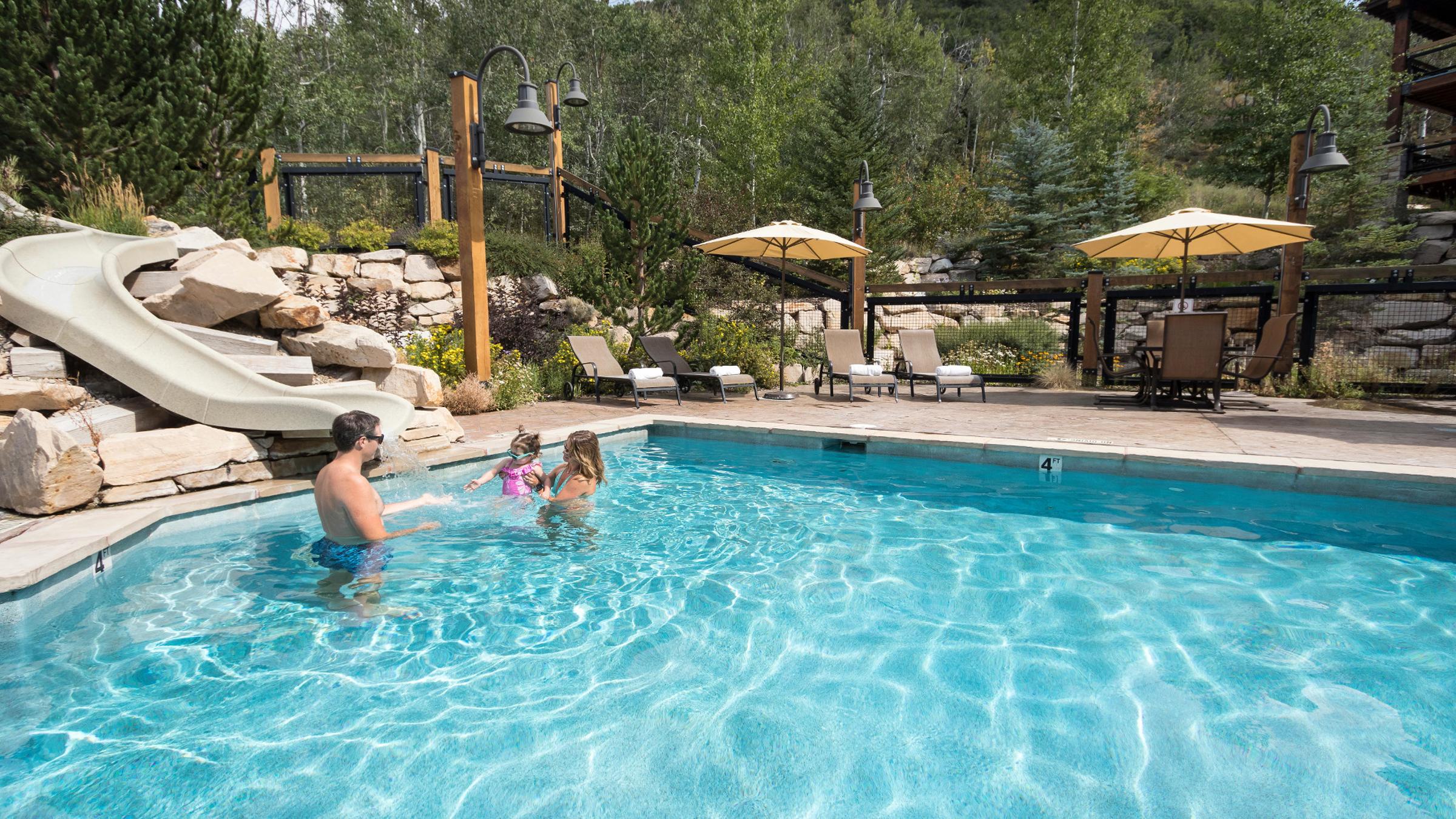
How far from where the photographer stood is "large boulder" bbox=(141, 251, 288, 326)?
6.16 meters

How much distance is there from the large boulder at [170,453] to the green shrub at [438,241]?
273 inches

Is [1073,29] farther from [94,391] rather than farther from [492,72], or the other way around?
[94,391]

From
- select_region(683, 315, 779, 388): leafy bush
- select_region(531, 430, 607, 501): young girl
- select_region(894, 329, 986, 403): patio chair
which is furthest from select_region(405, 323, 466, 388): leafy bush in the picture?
select_region(894, 329, 986, 403): patio chair

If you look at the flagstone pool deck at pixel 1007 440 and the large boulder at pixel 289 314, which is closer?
the flagstone pool deck at pixel 1007 440

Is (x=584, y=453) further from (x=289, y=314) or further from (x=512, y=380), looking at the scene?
(x=512, y=380)

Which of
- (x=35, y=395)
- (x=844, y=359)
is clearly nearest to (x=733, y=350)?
(x=844, y=359)

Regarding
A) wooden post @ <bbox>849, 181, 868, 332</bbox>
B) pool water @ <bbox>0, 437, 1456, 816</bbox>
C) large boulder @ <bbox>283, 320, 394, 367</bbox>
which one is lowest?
pool water @ <bbox>0, 437, 1456, 816</bbox>

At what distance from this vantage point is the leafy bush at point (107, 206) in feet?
24.2

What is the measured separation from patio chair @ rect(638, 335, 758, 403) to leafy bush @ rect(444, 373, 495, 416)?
7.95 feet

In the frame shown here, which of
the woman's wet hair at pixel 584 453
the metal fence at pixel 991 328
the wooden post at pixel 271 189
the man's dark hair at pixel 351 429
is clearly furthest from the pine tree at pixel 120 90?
the metal fence at pixel 991 328

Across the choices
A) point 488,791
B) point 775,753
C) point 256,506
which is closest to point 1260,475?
point 775,753

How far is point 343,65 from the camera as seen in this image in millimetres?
25172

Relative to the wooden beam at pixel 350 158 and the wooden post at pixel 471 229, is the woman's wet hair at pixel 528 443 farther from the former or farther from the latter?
the wooden beam at pixel 350 158

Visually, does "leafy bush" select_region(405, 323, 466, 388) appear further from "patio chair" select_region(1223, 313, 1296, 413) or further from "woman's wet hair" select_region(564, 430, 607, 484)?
"patio chair" select_region(1223, 313, 1296, 413)
